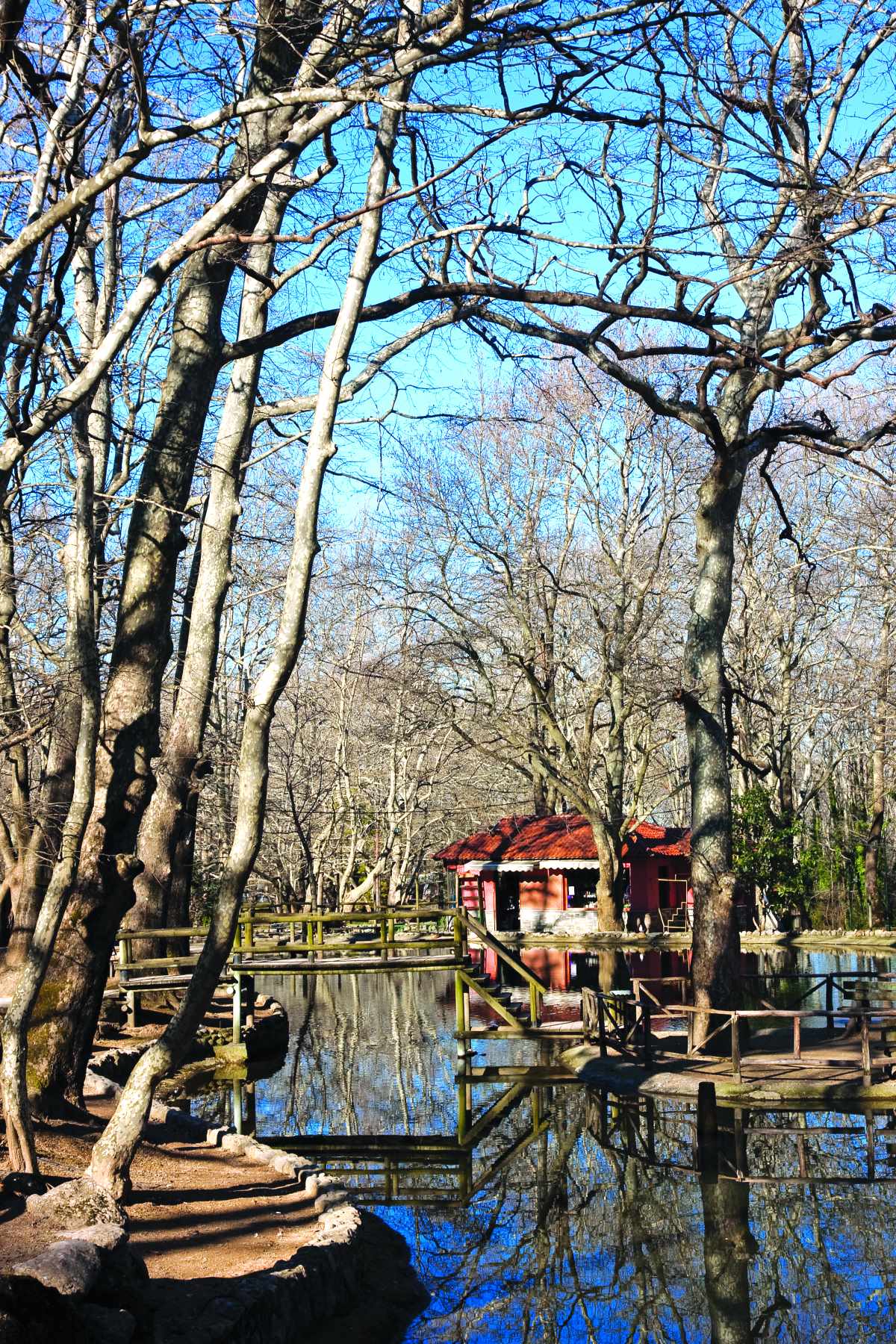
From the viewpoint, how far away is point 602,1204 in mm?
9734

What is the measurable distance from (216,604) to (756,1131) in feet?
25.0

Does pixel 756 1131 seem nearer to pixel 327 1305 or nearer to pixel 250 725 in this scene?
pixel 327 1305

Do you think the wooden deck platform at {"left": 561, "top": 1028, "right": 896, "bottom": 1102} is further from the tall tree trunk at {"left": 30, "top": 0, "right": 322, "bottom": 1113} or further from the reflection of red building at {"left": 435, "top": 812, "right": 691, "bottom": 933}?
the reflection of red building at {"left": 435, "top": 812, "right": 691, "bottom": 933}

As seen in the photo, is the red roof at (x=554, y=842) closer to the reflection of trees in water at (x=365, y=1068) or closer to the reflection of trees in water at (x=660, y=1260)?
the reflection of trees in water at (x=365, y=1068)

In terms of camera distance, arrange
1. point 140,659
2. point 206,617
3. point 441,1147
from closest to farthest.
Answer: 1. point 140,659
2. point 441,1147
3. point 206,617

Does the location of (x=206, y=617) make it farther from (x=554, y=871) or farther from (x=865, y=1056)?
(x=554, y=871)

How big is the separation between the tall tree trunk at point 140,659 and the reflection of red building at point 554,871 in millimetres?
25331

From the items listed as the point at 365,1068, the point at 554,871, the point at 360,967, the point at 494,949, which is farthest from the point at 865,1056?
the point at 554,871

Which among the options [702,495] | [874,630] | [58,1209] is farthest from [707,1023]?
[874,630]

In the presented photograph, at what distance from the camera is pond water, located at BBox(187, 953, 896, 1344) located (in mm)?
7422

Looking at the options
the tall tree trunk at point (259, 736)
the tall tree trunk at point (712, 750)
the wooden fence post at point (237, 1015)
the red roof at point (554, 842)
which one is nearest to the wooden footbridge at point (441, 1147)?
the wooden fence post at point (237, 1015)

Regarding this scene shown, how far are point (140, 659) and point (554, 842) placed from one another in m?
26.1

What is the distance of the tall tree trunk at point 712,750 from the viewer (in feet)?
47.4

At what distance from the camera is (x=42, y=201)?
7414 millimetres
